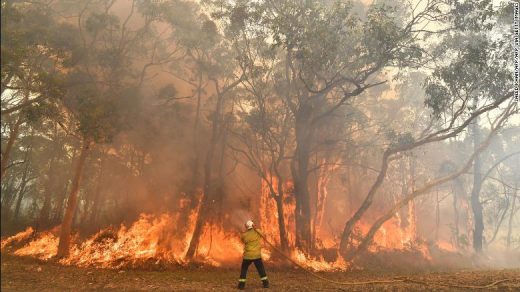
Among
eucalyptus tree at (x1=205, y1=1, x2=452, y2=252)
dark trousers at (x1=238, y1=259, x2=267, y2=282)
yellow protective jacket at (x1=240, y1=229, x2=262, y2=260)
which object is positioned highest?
eucalyptus tree at (x1=205, y1=1, x2=452, y2=252)

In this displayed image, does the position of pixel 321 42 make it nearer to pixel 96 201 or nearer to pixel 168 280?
pixel 168 280

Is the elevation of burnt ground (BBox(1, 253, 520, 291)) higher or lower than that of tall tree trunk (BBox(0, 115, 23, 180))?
lower

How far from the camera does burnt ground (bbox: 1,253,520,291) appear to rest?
11.3m

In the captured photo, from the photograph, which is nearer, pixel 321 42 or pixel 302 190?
pixel 321 42

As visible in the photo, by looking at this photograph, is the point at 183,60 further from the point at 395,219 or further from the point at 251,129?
the point at 395,219

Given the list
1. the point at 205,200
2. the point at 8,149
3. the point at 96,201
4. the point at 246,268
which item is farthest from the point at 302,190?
the point at 96,201

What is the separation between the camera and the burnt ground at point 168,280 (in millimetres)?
11273

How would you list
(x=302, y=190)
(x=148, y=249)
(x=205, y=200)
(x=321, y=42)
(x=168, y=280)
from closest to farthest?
(x=168, y=280)
(x=321, y=42)
(x=148, y=249)
(x=302, y=190)
(x=205, y=200)

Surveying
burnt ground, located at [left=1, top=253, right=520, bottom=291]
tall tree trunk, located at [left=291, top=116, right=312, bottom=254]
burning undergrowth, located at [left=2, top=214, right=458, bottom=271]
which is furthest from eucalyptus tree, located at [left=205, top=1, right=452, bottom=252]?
burnt ground, located at [left=1, top=253, right=520, bottom=291]

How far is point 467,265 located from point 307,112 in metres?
16.9

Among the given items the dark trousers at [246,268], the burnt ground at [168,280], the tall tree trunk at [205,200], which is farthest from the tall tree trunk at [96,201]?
the dark trousers at [246,268]

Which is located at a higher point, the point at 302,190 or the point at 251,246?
the point at 302,190

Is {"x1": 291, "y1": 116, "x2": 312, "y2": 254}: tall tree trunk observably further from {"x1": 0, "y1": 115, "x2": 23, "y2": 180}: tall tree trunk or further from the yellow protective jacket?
→ {"x1": 0, "y1": 115, "x2": 23, "y2": 180}: tall tree trunk

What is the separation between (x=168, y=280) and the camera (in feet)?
43.8
